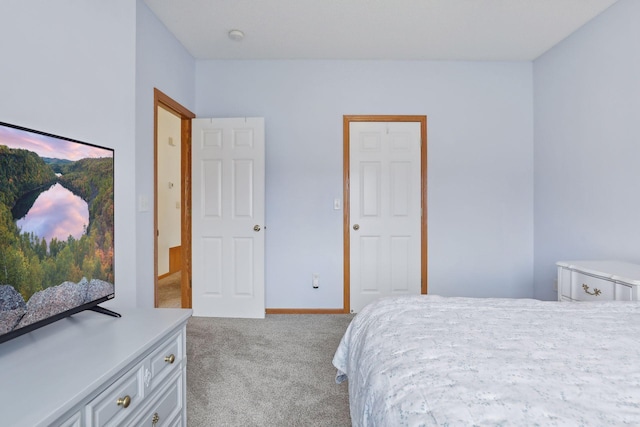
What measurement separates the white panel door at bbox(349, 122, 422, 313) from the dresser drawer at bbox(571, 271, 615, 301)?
1482mm

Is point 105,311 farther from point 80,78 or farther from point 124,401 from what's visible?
point 80,78

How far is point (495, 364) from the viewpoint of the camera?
91 centimetres

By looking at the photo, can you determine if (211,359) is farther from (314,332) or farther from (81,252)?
(81,252)

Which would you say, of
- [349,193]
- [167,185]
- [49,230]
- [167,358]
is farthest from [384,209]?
[167,185]

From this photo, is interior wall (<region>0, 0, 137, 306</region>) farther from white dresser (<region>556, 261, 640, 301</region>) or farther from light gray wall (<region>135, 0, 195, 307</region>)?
white dresser (<region>556, 261, 640, 301</region>)

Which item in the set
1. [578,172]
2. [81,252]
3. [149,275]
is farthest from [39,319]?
[578,172]

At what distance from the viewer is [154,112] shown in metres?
2.64

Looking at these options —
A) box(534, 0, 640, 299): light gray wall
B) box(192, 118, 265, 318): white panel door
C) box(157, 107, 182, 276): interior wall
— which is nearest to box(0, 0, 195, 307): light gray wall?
box(192, 118, 265, 318): white panel door

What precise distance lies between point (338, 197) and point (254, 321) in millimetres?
1454

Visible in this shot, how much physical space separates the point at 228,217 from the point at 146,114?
121 cm

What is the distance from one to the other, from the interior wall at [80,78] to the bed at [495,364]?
4.75 ft

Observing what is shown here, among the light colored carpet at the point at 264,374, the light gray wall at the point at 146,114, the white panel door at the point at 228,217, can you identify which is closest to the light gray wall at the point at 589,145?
the light colored carpet at the point at 264,374

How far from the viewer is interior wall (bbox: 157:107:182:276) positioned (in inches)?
192

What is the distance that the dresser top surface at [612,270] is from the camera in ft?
6.02
